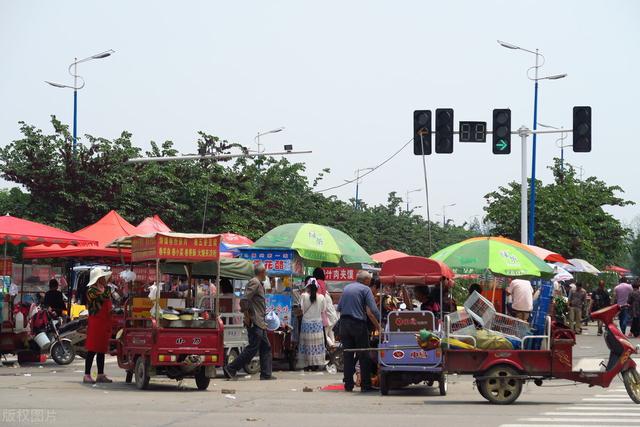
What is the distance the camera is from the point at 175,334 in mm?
16047

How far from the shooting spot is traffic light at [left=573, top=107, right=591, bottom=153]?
2475 centimetres

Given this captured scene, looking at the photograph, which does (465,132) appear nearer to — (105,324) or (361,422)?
(105,324)

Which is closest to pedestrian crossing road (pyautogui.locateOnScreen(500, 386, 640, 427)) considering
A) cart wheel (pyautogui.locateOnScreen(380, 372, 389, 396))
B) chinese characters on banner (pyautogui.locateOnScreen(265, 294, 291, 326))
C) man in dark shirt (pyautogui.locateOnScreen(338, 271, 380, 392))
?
cart wheel (pyautogui.locateOnScreen(380, 372, 389, 396))

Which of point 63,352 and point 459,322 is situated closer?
point 459,322

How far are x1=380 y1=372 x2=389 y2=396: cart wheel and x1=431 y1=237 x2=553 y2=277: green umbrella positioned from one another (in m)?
4.61

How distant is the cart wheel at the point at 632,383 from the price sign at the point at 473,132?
12.1 metres

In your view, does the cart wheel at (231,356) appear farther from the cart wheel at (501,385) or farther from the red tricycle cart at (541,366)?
the cart wheel at (501,385)

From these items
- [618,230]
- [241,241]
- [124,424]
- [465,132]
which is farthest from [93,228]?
[618,230]

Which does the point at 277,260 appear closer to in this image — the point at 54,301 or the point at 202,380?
the point at 202,380

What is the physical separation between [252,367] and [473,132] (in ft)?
Result: 31.0

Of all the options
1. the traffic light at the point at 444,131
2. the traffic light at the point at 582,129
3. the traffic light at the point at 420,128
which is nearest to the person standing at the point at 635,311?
the traffic light at the point at 582,129

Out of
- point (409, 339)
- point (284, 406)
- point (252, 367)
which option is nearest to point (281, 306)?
point (252, 367)

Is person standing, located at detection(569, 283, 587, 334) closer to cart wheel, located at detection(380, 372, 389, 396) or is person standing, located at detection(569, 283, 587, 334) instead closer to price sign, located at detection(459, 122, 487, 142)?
price sign, located at detection(459, 122, 487, 142)

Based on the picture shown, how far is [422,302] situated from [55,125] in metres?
26.8
